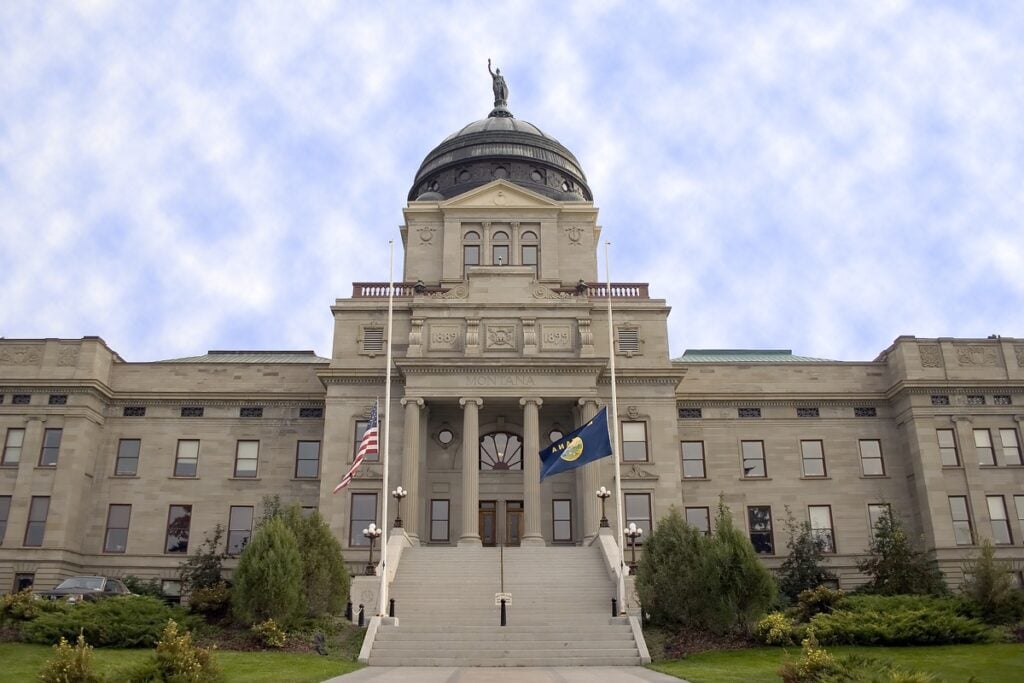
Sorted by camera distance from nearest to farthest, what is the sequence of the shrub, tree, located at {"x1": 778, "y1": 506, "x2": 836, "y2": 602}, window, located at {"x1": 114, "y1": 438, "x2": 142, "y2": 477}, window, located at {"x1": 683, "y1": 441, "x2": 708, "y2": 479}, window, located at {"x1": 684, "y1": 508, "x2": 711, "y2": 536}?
the shrub < tree, located at {"x1": 778, "y1": 506, "x2": 836, "y2": 602} < window, located at {"x1": 684, "y1": 508, "x2": 711, "y2": 536} < window, located at {"x1": 114, "y1": 438, "x2": 142, "y2": 477} < window, located at {"x1": 683, "y1": 441, "x2": 708, "y2": 479}

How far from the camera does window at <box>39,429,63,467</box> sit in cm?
4341

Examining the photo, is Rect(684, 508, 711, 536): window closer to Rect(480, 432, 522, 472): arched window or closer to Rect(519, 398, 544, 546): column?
Rect(519, 398, 544, 546): column

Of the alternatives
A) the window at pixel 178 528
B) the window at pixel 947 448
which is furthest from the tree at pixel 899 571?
the window at pixel 178 528

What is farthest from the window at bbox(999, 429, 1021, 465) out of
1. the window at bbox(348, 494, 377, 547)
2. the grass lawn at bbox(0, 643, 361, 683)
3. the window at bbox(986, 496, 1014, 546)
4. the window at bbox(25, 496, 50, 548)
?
the window at bbox(25, 496, 50, 548)

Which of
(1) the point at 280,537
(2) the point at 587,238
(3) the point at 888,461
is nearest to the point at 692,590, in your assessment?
(1) the point at 280,537

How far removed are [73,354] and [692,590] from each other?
33258 millimetres

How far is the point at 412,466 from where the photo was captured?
135 ft

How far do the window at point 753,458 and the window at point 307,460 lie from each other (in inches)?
861

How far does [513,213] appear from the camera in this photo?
53.9 meters

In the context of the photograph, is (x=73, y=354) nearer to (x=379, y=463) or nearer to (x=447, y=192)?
(x=379, y=463)

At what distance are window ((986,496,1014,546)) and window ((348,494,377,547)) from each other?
29417 millimetres

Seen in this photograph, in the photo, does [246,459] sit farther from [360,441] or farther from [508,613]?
[508,613]

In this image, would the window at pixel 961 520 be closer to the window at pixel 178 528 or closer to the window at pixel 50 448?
the window at pixel 178 528

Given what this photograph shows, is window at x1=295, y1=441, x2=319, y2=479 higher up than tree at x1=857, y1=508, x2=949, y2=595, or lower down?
higher up
